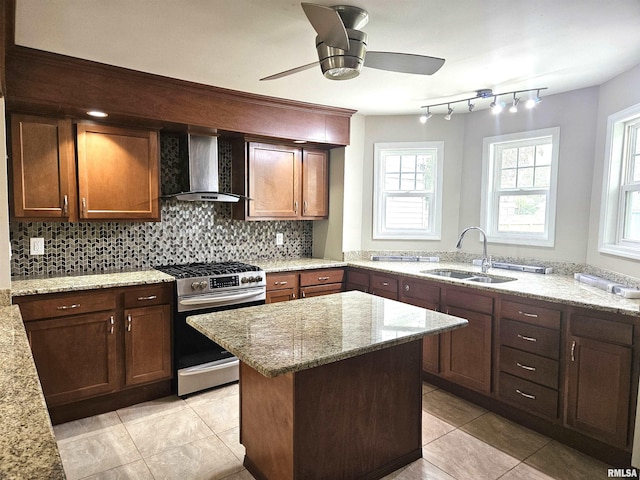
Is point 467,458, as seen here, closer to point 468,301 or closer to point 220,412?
point 468,301

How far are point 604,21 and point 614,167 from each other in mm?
1297

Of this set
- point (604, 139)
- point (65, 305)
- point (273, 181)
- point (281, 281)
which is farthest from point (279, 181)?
point (604, 139)

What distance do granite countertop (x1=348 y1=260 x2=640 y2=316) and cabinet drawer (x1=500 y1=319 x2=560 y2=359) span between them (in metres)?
0.22

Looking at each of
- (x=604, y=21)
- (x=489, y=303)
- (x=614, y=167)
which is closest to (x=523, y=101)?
(x=614, y=167)

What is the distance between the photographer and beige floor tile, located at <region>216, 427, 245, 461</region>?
8.09 feet

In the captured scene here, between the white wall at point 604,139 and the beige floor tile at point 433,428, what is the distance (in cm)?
157

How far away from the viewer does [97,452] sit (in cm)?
247

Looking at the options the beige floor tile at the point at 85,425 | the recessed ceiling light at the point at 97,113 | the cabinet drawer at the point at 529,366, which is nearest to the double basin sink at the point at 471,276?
the cabinet drawer at the point at 529,366

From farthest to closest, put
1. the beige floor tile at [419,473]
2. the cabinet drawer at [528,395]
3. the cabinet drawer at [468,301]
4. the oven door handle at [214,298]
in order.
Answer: the oven door handle at [214,298]
the cabinet drawer at [468,301]
the cabinet drawer at [528,395]
the beige floor tile at [419,473]

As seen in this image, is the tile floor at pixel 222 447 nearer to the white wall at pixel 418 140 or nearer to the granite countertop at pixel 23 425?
the granite countertop at pixel 23 425

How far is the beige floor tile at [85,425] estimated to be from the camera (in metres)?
2.68

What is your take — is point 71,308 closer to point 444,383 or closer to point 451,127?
point 444,383

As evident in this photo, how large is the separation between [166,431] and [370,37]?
8.95 ft

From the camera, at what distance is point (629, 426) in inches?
89.7
